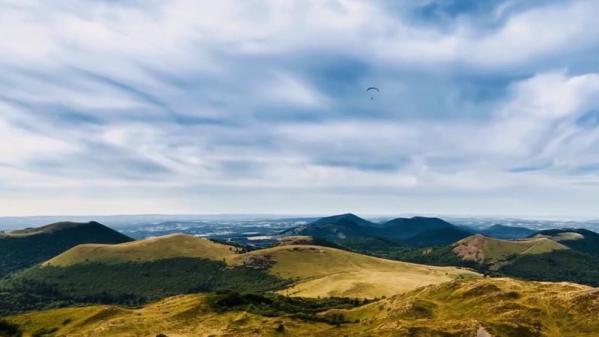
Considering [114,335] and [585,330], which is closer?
[585,330]

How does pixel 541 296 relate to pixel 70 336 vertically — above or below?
above

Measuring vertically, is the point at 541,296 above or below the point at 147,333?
above

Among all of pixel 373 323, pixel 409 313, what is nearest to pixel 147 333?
pixel 373 323

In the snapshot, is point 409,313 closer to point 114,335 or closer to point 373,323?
point 373,323

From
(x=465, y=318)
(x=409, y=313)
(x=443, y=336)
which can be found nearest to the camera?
(x=443, y=336)

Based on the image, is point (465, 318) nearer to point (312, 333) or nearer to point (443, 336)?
point (443, 336)

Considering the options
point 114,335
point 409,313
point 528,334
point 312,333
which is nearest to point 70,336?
point 114,335

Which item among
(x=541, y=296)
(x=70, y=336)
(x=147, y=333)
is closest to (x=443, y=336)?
(x=541, y=296)

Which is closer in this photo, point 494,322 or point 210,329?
point 494,322

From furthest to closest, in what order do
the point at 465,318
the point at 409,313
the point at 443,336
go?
1. the point at 409,313
2. the point at 465,318
3. the point at 443,336
